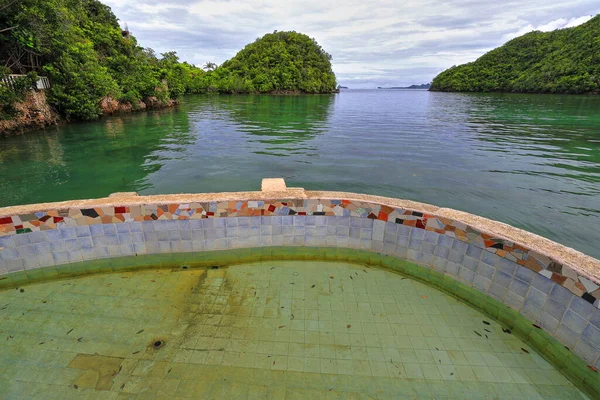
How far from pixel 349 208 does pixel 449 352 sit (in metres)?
1.82

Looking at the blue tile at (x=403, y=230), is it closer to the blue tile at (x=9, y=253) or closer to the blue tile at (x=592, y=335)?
the blue tile at (x=592, y=335)

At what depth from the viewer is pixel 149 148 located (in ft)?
41.2

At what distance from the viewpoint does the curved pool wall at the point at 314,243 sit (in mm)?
2777

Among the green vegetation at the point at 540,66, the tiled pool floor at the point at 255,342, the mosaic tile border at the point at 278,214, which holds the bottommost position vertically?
the tiled pool floor at the point at 255,342

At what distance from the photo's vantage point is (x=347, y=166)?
10.4 meters

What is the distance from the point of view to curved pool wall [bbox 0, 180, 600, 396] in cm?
278

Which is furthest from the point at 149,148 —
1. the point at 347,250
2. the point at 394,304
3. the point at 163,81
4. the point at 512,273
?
the point at 163,81

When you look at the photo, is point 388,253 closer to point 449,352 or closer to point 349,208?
point 349,208

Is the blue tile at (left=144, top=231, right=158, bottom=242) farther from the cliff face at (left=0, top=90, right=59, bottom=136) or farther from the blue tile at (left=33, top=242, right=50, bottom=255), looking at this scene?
the cliff face at (left=0, top=90, right=59, bottom=136)

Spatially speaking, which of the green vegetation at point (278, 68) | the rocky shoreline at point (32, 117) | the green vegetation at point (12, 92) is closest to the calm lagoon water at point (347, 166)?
the rocky shoreline at point (32, 117)

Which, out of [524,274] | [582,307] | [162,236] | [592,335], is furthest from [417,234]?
[162,236]

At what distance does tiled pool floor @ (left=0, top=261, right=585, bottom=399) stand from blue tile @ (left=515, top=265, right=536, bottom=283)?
533mm

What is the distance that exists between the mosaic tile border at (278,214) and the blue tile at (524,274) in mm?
40

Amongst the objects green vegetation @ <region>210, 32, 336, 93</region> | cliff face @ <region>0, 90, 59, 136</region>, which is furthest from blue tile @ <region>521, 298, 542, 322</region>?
green vegetation @ <region>210, 32, 336, 93</region>
